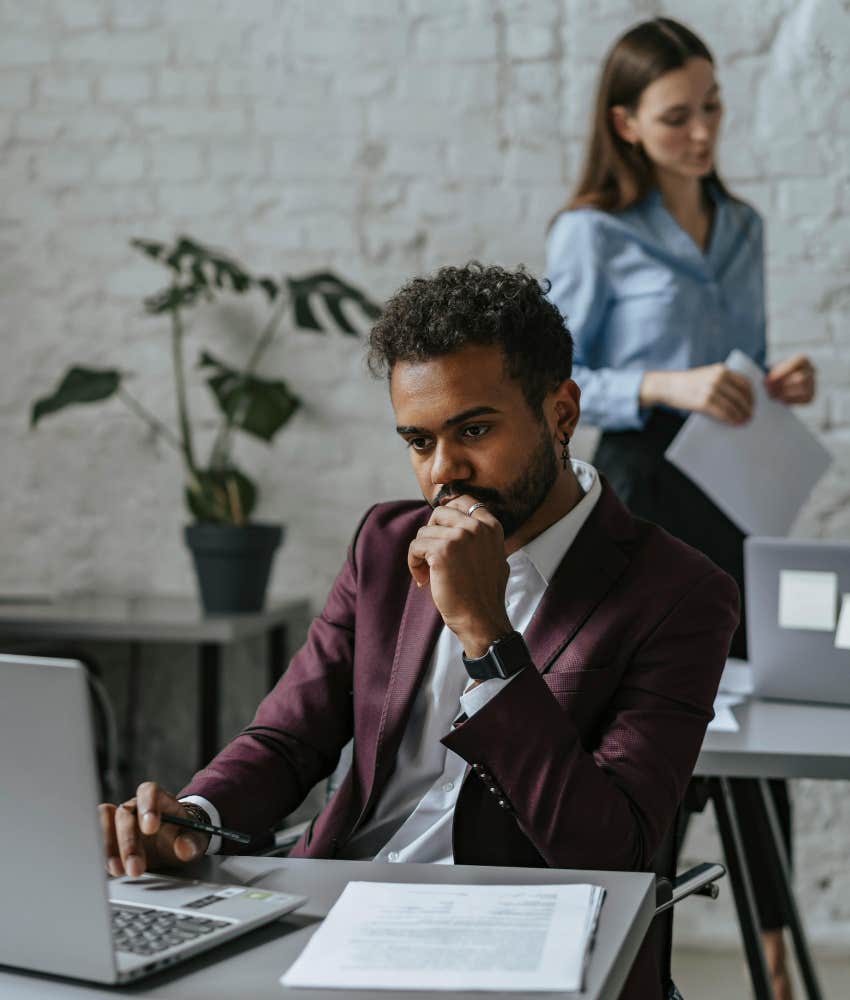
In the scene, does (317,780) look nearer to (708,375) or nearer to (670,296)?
(708,375)

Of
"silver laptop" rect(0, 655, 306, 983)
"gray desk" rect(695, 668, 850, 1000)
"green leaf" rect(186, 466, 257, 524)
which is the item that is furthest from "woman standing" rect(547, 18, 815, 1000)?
"silver laptop" rect(0, 655, 306, 983)

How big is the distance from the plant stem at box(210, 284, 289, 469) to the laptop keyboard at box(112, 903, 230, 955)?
2385 mm

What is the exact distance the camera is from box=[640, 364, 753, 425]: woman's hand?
2115 millimetres

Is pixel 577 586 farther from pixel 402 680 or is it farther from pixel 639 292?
pixel 639 292

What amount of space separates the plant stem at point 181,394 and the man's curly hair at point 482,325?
1.90 metres

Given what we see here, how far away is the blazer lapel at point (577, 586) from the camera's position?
4.32 feet

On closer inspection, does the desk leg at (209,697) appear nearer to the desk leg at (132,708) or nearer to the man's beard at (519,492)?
the desk leg at (132,708)

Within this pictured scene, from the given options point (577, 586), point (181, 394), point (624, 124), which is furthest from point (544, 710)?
point (181, 394)

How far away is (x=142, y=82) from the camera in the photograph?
3564 mm

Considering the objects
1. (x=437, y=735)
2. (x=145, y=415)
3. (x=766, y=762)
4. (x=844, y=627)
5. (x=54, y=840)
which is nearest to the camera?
(x=54, y=840)

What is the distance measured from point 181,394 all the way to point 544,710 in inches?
90.7

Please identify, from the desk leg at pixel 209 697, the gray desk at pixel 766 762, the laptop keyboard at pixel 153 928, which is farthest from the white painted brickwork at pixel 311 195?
the laptop keyboard at pixel 153 928

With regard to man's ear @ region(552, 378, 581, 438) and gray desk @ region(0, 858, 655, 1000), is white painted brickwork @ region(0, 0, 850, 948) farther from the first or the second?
gray desk @ region(0, 858, 655, 1000)

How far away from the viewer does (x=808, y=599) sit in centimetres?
179
